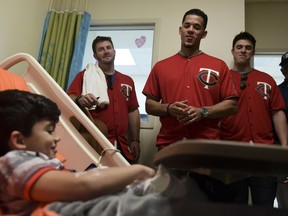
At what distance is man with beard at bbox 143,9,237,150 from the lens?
5.88ft

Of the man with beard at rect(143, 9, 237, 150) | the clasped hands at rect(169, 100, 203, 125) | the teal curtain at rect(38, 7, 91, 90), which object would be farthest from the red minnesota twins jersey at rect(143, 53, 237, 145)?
the teal curtain at rect(38, 7, 91, 90)

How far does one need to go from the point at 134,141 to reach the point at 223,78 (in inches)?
32.9

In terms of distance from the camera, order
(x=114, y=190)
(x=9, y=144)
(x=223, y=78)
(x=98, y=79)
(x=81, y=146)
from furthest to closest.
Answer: (x=98, y=79), (x=223, y=78), (x=81, y=146), (x=9, y=144), (x=114, y=190)

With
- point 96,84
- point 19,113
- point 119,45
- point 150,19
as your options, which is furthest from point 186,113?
point 119,45

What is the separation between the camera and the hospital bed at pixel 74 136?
140cm

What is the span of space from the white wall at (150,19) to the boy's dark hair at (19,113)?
1690mm

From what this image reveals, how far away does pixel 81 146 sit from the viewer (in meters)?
1.45

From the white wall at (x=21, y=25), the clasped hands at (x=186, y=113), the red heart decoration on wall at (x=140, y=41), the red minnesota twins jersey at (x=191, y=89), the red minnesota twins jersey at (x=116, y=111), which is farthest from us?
the red heart decoration on wall at (x=140, y=41)

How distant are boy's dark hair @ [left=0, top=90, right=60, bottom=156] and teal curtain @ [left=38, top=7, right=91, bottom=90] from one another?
1.80 metres

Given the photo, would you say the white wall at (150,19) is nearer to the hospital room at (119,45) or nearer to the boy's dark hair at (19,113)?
the hospital room at (119,45)

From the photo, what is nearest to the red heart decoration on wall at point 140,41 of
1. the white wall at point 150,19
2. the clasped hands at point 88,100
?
the white wall at point 150,19

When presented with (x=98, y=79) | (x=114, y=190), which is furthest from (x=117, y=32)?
(x=114, y=190)

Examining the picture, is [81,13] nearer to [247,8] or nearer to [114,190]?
[247,8]

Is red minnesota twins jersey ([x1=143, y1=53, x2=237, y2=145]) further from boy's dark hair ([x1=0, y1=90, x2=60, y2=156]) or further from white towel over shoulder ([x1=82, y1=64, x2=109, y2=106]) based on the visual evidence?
boy's dark hair ([x1=0, y1=90, x2=60, y2=156])
